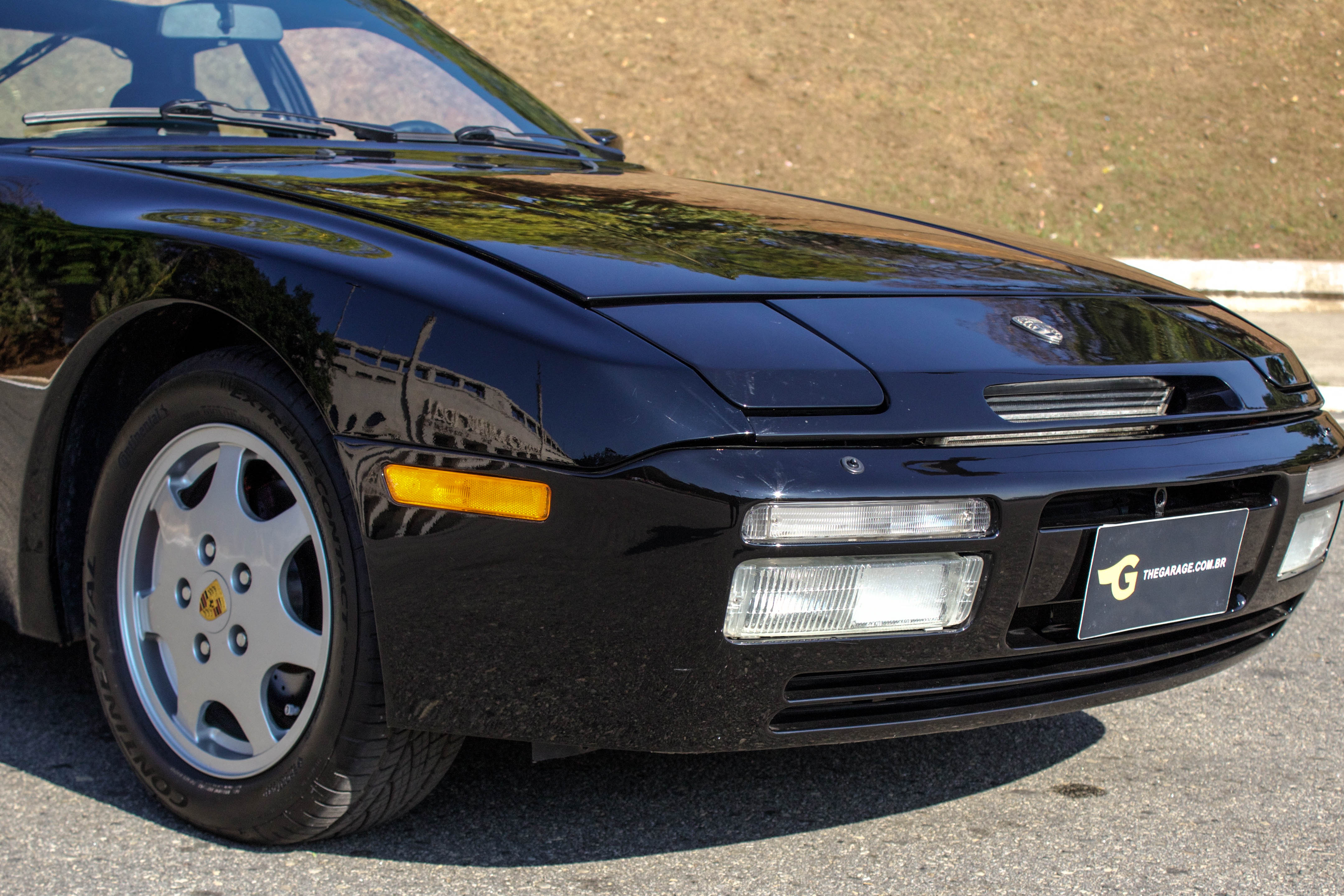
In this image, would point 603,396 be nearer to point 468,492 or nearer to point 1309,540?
point 468,492

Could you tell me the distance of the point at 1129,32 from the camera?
42.2 feet

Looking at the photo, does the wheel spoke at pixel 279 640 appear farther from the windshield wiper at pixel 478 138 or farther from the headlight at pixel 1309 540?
the headlight at pixel 1309 540

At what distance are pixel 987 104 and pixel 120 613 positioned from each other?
10738 millimetres

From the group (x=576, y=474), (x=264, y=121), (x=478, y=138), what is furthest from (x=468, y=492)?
(x=478, y=138)

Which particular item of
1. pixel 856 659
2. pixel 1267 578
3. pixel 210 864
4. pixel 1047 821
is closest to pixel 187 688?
pixel 210 864

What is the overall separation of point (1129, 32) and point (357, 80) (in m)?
11.9

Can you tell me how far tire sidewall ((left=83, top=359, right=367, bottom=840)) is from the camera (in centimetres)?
175

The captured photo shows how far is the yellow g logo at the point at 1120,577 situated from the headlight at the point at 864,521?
24 centimetres

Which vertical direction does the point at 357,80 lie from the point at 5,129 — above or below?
above

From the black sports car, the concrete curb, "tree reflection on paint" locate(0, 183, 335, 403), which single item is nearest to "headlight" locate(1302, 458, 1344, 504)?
the black sports car

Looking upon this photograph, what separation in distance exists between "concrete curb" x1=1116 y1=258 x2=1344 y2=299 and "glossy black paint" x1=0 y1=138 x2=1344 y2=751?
265 inches

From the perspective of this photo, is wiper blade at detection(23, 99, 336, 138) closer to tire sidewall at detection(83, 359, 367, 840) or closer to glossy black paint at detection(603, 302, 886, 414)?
tire sidewall at detection(83, 359, 367, 840)

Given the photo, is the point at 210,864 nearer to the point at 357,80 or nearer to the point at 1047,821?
the point at 1047,821

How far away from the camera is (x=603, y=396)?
1577mm
